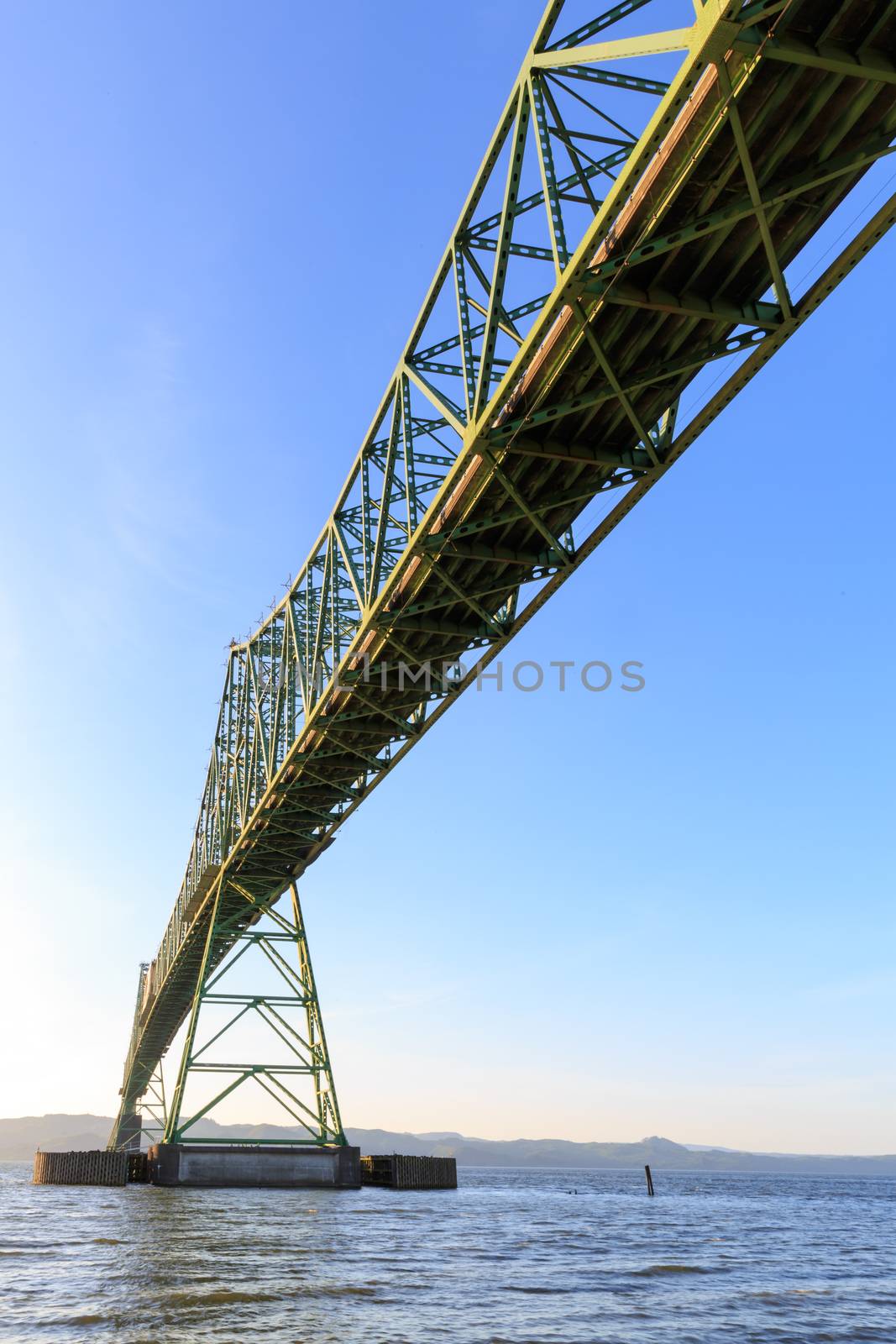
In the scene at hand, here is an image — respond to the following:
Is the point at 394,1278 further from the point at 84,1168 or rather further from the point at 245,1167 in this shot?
the point at 84,1168

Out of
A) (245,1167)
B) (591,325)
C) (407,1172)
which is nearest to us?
(591,325)

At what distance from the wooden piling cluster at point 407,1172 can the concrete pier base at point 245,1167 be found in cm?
615

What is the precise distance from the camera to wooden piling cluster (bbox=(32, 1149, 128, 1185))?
4794cm

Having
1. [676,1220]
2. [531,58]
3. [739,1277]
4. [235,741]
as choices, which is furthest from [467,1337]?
[676,1220]

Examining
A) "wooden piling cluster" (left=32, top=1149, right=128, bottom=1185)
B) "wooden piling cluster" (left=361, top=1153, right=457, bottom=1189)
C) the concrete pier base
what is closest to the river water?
the concrete pier base

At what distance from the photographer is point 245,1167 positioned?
38062mm

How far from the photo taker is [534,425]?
1916 centimetres

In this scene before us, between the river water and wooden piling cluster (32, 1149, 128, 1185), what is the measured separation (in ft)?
25.7

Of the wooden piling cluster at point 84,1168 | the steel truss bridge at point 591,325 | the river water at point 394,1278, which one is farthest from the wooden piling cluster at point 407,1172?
the steel truss bridge at point 591,325

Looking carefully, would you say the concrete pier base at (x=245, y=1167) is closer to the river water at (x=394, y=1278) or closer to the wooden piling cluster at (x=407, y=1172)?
the river water at (x=394, y=1278)

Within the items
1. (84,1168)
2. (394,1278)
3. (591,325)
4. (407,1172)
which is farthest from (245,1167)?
(591,325)

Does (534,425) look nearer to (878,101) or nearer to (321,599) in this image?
(878,101)

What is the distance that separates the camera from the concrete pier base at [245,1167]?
37.9 m

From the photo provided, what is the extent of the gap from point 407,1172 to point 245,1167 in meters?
10.9
